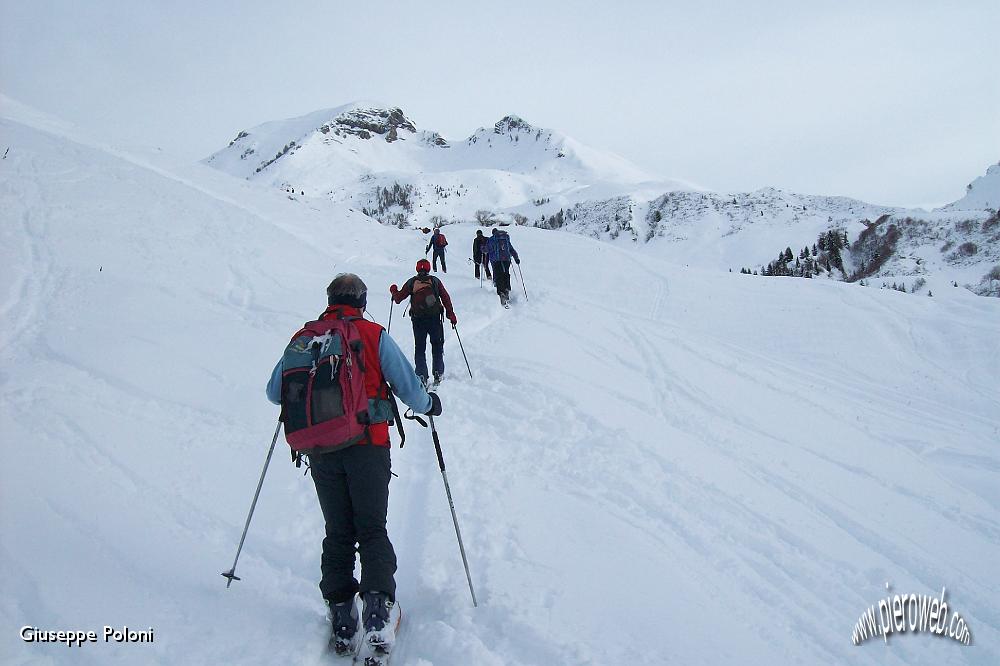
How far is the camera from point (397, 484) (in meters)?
5.13

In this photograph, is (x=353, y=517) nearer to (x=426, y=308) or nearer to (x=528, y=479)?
(x=528, y=479)

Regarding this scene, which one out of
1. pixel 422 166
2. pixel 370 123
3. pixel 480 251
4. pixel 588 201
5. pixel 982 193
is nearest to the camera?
pixel 480 251

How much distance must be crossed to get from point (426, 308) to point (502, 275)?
19.2 ft

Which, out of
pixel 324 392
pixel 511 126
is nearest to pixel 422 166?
pixel 511 126

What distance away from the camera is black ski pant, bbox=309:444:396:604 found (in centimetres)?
285

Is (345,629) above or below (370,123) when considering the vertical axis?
below

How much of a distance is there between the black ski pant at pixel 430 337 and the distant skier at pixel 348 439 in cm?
435

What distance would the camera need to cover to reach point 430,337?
754cm

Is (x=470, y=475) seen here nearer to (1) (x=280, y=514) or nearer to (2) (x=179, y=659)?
(1) (x=280, y=514)

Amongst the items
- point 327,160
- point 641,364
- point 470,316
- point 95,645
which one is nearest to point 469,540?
point 95,645

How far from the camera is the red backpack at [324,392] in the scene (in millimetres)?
2699

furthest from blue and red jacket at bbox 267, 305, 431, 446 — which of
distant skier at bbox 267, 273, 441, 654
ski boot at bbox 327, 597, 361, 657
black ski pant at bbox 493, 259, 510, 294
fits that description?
black ski pant at bbox 493, 259, 510, 294

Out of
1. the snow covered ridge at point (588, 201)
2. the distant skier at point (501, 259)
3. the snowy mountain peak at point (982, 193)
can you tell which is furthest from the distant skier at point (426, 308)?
the snowy mountain peak at point (982, 193)

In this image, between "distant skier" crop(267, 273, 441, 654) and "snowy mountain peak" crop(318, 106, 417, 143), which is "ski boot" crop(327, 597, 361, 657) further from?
"snowy mountain peak" crop(318, 106, 417, 143)
